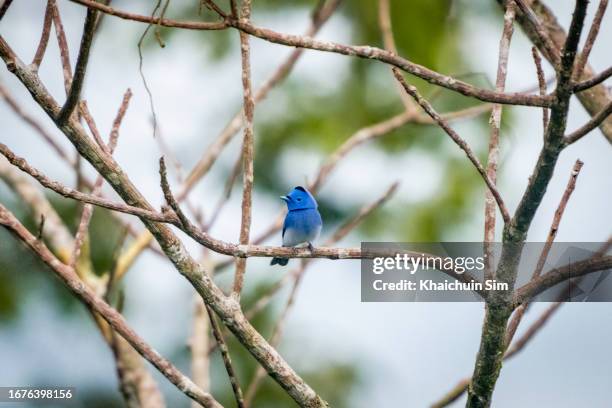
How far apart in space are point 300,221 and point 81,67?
6.89ft

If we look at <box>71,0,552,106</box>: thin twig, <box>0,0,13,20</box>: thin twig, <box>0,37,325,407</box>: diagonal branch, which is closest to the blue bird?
<box>0,37,325,407</box>: diagonal branch

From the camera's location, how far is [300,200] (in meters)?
4.99

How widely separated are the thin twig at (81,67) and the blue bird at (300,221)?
69.4 inches

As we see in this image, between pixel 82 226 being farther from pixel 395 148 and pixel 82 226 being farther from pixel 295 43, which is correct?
pixel 395 148

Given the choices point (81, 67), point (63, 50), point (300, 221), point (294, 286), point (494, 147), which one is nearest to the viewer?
point (81, 67)

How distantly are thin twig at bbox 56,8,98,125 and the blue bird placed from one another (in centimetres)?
176

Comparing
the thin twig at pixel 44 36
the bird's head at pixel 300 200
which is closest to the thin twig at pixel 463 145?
the thin twig at pixel 44 36

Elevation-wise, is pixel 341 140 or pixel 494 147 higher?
pixel 341 140

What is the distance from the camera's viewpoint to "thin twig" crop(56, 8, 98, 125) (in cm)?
285

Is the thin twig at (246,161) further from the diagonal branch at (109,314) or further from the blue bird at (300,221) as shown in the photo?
the blue bird at (300,221)

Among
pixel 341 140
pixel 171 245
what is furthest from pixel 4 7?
pixel 341 140

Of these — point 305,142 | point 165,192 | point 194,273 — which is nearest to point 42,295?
point 305,142

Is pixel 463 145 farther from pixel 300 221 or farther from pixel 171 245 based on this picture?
pixel 300 221

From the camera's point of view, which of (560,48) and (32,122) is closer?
(560,48)
